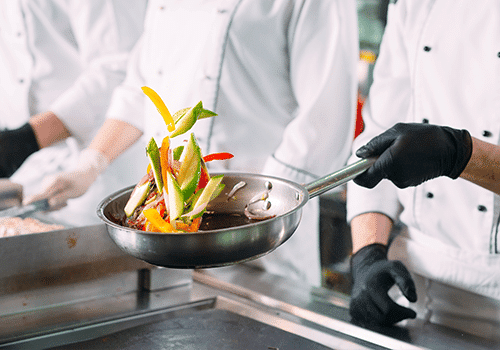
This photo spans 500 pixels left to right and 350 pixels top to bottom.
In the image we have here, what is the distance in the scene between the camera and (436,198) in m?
1.20

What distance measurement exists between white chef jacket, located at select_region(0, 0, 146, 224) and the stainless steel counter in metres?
0.83

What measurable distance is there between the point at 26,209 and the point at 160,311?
0.74 metres

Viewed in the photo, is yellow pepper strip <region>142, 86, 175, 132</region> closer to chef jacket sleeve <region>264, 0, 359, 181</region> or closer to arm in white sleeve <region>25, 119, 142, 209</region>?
chef jacket sleeve <region>264, 0, 359, 181</region>

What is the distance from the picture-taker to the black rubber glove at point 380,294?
103cm

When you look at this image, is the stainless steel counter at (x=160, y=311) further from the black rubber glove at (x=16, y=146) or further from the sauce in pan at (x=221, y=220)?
the black rubber glove at (x=16, y=146)

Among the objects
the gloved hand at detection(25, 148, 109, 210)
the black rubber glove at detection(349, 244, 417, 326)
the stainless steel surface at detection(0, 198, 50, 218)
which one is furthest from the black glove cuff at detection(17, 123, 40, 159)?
the black rubber glove at detection(349, 244, 417, 326)

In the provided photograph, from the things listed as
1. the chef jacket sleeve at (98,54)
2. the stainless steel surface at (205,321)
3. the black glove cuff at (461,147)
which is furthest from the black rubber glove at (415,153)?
the chef jacket sleeve at (98,54)

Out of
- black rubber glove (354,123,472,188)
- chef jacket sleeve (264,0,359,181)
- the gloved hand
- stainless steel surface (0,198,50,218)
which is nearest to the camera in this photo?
black rubber glove (354,123,472,188)

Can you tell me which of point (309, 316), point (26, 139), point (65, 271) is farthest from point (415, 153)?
point (26, 139)

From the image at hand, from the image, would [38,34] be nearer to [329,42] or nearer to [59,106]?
[59,106]

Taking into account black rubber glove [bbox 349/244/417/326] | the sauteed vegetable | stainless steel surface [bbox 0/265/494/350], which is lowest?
stainless steel surface [bbox 0/265/494/350]

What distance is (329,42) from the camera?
4.57 feet

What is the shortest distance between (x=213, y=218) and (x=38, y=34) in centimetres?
188

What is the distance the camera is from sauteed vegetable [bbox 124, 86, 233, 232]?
74cm
